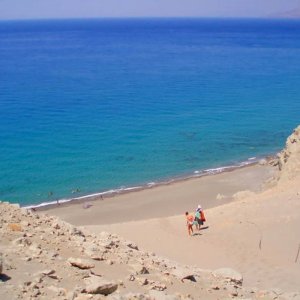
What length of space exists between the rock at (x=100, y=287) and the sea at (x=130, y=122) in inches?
856

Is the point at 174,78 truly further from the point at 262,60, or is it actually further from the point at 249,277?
the point at 249,277

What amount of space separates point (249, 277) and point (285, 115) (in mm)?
39142

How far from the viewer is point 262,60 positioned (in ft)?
305

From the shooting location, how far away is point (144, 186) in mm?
33000

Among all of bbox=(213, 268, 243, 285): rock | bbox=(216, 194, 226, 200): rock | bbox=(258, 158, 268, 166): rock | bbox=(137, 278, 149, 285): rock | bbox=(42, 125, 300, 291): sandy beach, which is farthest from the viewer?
bbox=(258, 158, 268, 166): rock

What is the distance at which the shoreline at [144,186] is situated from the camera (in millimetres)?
29802

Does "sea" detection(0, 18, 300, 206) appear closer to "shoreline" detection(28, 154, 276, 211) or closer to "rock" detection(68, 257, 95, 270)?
"shoreline" detection(28, 154, 276, 211)

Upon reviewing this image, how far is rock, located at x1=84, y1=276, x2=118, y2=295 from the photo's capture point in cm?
865

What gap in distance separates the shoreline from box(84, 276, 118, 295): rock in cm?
2045

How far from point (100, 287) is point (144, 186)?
24.3 meters

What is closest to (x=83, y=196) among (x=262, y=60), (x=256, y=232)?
(x=256, y=232)

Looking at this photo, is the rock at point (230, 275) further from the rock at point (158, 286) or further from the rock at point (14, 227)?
the rock at point (14, 227)

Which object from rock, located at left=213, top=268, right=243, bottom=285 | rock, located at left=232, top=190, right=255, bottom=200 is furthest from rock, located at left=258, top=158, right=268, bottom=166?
rock, located at left=213, top=268, right=243, bottom=285

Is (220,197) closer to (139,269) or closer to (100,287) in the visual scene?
(139,269)
